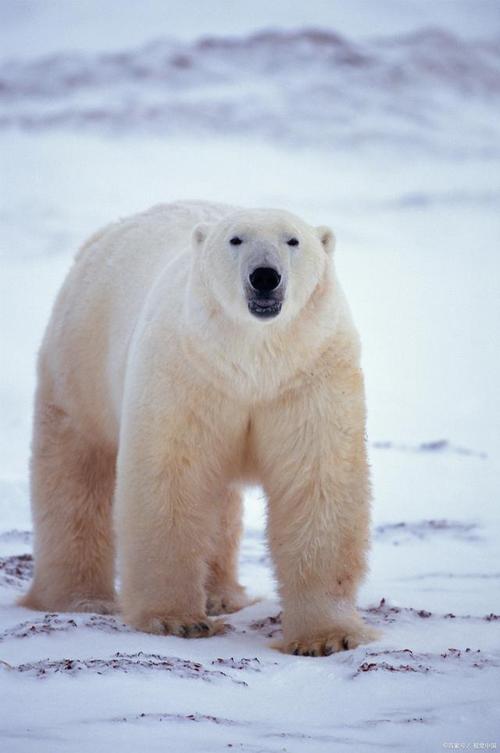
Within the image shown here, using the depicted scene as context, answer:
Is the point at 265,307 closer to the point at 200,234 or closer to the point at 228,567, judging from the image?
the point at 200,234

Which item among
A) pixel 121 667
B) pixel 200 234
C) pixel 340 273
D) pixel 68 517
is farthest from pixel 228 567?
pixel 340 273

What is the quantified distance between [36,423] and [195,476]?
45.1 inches

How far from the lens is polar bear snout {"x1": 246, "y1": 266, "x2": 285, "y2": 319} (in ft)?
10.9

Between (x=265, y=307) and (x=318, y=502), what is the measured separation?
2.17ft

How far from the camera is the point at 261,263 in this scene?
10.9 ft

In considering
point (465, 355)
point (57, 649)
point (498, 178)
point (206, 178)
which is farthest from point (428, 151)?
point (57, 649)

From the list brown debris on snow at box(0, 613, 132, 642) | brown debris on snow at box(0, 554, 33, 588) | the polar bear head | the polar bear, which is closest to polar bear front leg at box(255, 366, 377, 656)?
the polar bear

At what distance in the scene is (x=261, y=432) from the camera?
3605 mm

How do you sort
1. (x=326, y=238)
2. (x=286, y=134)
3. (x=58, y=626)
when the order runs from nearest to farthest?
(x=58, y=626) → (x=326, y=238) → (x=286, y=134)

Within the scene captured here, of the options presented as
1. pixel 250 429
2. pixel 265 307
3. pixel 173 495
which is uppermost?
pixel 265 307

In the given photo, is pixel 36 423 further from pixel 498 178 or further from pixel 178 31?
pixel 178 31

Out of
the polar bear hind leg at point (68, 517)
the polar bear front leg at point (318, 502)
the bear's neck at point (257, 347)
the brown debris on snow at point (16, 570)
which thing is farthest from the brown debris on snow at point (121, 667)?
the brown debris on snow at point (16, 570)

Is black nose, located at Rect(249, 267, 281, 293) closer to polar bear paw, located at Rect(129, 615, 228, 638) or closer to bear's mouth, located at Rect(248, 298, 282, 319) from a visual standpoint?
bear's mouth, located at Rect(248, 298, 282, 319)

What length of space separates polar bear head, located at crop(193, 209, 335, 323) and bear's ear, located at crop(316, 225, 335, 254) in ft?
0.04
